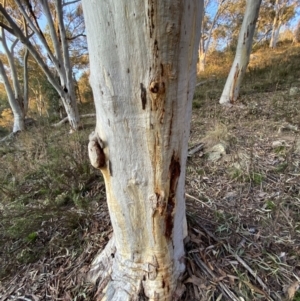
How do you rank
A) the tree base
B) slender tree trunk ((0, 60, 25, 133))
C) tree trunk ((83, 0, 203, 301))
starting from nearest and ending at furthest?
tree trunk ((83, 0, 203, 301)), the tree base, slender tree trunk ((0, 60, 25, 133))

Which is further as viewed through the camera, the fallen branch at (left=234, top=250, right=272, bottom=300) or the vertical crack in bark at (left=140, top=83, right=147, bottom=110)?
the fallen branch at (left=234, top=250, right=272, bottom=300)

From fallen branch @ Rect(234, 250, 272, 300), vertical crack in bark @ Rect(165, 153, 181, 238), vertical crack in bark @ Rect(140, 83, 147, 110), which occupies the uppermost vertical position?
vertical crack in bark @ Rect(140, 83, 147, 110)

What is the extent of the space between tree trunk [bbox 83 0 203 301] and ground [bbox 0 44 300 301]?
0.26m

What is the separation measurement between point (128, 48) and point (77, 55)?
11585mm

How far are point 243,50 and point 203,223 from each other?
3.84 metres

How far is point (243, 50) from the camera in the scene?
3.87 meters

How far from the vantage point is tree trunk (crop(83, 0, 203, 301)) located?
53 cm

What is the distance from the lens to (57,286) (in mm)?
1115

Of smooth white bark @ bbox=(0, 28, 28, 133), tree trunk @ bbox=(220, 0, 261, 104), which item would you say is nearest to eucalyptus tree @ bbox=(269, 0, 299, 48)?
tree trunk @ bbox=(220, 0, 261, 104)

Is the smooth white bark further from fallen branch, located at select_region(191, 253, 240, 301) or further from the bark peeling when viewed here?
fallen branch, located at select_region(191, 253, 240, 301)

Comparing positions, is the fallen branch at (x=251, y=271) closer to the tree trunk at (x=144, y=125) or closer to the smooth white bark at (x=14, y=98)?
the tree trunk at (x=144, y=125)

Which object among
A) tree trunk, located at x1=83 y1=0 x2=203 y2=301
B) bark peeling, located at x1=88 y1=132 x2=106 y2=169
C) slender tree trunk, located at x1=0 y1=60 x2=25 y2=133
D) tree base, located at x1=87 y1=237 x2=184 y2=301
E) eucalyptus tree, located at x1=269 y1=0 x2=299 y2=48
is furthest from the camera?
eucalyptus tree, located at x1=269 y1=0 x2=299 y2=48

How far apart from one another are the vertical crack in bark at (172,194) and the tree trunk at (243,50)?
3793 mm

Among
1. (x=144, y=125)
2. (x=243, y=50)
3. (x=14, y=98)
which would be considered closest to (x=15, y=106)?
(x=14, y=98)
